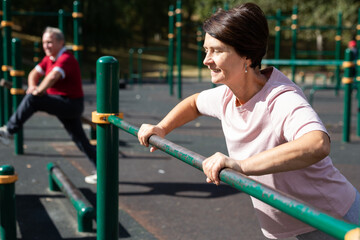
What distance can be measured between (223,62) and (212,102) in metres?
0.47

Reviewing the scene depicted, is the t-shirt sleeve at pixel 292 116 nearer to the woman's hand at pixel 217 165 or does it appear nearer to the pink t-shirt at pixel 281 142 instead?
the pink t-shirt at pixel 281 142

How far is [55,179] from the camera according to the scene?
472 cm

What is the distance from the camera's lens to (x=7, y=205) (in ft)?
10.6

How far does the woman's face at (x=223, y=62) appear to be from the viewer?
1846mm

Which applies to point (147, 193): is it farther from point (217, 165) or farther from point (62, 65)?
point (217, 165)

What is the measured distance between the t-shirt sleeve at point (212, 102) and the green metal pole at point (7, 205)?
4.85 ft

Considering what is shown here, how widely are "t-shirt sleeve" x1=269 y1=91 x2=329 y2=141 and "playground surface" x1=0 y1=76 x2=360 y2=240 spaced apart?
215 centimetres

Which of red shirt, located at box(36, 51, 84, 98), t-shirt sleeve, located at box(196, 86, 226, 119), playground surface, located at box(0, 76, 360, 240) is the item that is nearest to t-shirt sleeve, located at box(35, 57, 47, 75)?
red shirt, located at box(36, 51, 84, 98)

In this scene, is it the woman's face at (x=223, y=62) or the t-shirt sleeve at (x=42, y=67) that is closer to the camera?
the woman's face at (x=223, y=62)

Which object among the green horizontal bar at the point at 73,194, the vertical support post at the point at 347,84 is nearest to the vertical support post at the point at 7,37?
the green horizontal bar at the point at 73,194

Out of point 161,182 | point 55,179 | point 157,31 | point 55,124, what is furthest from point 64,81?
point 157,31

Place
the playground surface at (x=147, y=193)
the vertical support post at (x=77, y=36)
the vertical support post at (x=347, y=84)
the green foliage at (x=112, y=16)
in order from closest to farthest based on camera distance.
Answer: the playground surface at (x=147, y=193) → the vertical support post at (x=347, y=84) → the vertical support post at (x=77, y=36) → the green foliage at (x=112, y=16)

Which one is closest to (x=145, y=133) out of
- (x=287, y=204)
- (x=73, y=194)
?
(x=287, y=204)

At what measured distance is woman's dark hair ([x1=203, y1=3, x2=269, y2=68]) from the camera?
1.80 metres
